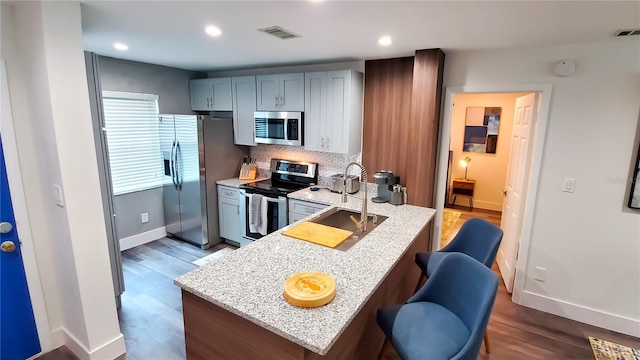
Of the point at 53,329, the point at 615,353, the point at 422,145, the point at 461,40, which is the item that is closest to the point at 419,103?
the point at 422,145

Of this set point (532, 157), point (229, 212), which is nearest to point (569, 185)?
point (532, 157)

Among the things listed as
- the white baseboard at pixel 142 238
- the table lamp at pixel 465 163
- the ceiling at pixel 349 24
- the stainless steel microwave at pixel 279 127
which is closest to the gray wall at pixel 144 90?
the white baseboard at pixel 142 238

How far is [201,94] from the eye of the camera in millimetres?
4488

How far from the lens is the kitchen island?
4.40ft

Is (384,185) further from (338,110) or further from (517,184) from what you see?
(517,184)

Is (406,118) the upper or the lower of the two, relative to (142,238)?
upper

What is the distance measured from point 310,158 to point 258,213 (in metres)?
0.98

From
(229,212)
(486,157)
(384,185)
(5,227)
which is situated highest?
(486,157)

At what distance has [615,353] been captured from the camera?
2424 mm

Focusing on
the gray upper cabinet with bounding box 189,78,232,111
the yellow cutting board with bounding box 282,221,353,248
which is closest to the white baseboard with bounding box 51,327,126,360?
the yellow cutting board with bounding box 282,221,353,248

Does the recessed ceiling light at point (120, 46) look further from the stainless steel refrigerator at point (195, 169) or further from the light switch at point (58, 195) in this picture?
the light switch at point (58, 195)

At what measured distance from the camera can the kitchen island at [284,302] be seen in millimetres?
1342

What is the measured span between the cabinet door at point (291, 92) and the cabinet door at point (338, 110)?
37cm

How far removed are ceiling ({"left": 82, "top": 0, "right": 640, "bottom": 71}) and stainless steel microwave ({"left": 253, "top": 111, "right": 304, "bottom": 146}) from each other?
82 centimetres
